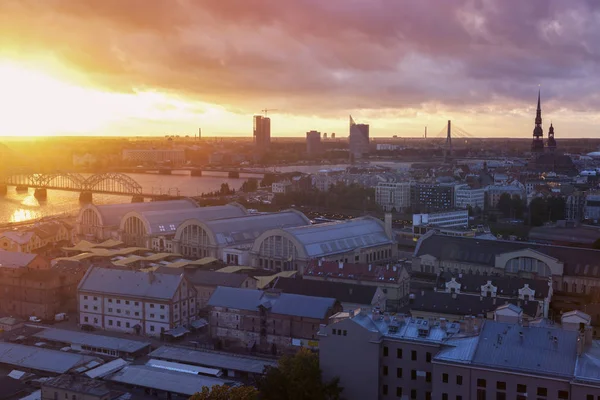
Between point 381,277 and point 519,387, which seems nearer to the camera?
point 519,387

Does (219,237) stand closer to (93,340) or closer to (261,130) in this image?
(93,340)

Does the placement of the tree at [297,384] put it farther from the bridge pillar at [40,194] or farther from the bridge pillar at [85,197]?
the bridge pillar at [40,194]

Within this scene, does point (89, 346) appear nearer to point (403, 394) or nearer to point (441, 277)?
point (403, 394)

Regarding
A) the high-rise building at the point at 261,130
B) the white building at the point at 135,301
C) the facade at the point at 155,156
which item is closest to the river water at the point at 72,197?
the white building at the point at 135,301

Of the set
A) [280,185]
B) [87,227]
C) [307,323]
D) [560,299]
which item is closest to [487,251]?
[560,299]

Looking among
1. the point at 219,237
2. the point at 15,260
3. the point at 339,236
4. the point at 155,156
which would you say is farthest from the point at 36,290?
the point at 155,156
